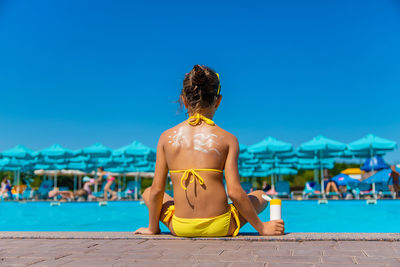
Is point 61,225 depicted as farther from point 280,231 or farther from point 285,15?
point 285,15

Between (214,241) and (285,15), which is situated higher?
(285,15)

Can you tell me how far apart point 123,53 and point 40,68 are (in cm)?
636

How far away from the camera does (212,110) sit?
3.05m

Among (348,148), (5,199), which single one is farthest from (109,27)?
(348,148)

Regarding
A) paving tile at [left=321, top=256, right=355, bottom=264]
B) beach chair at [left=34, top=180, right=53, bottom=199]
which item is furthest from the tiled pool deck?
beach chair at [left=34, top=180, right=53, bottom=199]

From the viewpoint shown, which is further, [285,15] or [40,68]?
[40,68]

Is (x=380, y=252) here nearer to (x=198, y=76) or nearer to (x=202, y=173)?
(x=202, y=173)

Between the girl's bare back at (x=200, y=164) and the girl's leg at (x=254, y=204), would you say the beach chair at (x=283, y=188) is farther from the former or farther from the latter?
the girl's bare back at (x=200, y=164)

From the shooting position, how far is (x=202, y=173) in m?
→ 2.79

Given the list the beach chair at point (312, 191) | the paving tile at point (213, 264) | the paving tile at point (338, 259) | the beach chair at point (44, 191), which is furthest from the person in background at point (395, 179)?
the paving tile at point (213, 264)

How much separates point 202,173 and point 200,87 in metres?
0.65

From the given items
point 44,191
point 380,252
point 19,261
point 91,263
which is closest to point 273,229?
point 380,252

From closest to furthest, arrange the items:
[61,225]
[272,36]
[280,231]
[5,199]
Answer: [280,231]
[61,225]
[5,199]
[272,36]

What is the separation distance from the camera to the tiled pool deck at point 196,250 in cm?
190
